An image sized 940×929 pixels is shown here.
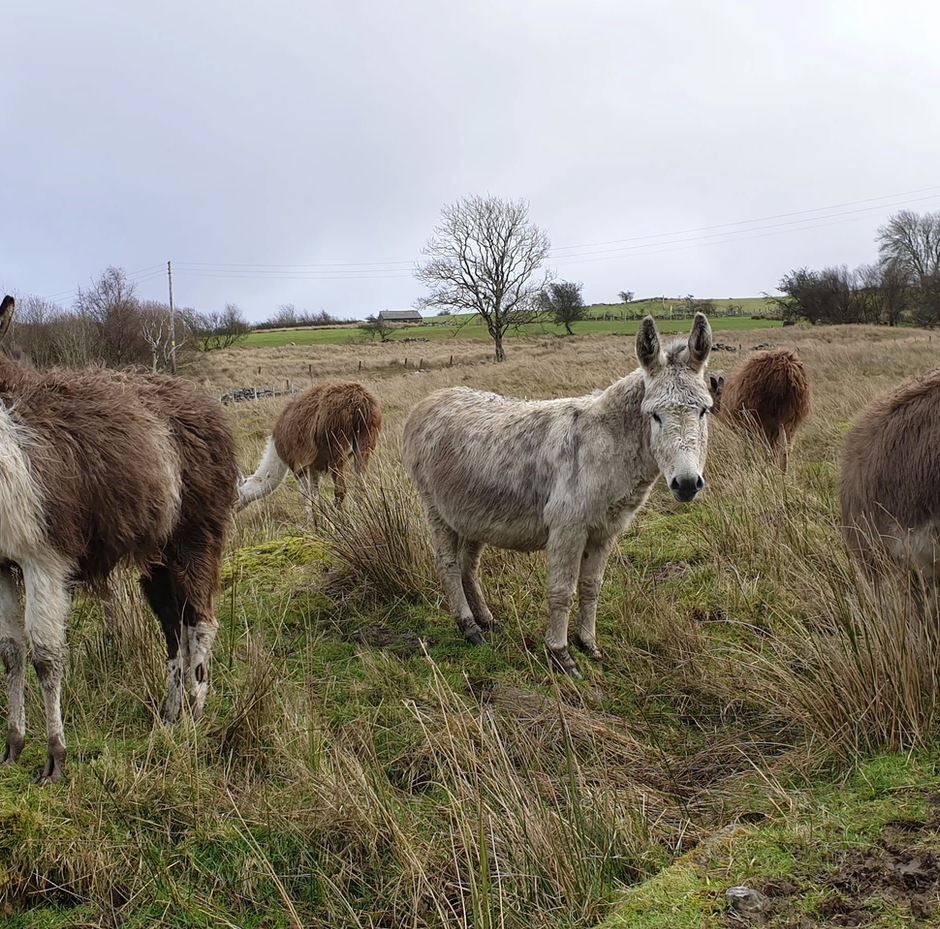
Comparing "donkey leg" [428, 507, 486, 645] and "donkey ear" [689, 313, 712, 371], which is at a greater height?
"donkey ear" [689, 313, 712, 371]

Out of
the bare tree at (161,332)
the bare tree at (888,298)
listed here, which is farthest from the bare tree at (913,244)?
the bare tree at (161,332)

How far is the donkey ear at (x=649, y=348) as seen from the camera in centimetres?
438

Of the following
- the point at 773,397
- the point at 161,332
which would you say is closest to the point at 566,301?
the point at 161,332

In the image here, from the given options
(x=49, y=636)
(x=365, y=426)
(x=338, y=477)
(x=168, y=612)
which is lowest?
(x=168, y=612)

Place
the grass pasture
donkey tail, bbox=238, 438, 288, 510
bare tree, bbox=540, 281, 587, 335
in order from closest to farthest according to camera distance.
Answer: the grass pasture, donkey tail, bbox=238, 438, 288, 510, bare tree, bbox=540, 281, 587, 335

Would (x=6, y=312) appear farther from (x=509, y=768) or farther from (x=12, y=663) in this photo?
(x=509, y=768)

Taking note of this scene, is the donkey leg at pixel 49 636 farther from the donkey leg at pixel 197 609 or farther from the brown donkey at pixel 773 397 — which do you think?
the brown donkey at pixel 773 397

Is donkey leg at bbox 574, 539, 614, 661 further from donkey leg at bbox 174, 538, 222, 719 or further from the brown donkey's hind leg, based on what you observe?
the brown donkey's hind leg

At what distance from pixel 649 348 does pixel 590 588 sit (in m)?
1.61

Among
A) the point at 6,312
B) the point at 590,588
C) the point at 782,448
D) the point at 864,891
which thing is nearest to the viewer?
the point at 864,891

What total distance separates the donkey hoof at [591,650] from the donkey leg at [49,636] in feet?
9.90

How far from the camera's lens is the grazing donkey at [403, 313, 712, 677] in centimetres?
436

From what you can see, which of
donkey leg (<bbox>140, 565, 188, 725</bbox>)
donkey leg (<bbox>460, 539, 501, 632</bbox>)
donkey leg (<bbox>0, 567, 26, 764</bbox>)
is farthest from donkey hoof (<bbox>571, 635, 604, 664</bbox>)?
donkey leg (<bbox>0, 567, 26, 764</bbox>)

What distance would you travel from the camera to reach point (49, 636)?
3.49 metres
